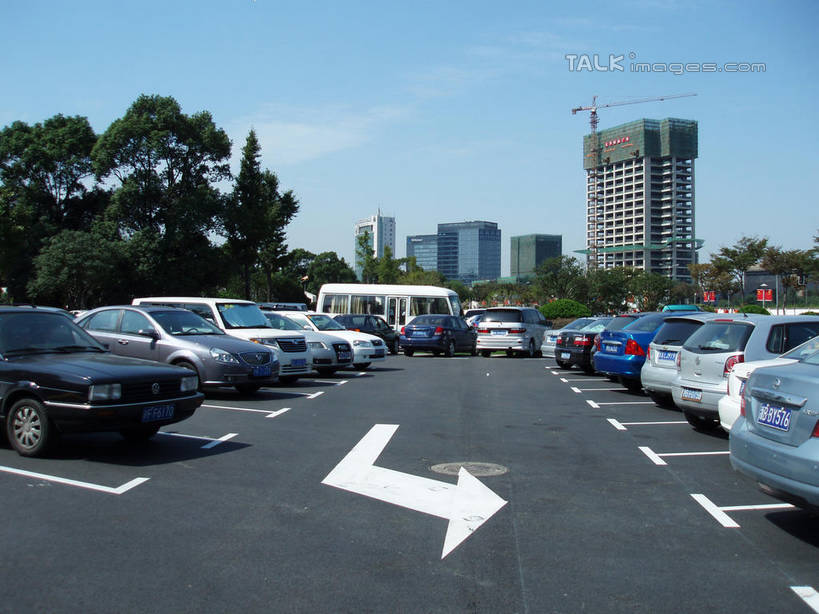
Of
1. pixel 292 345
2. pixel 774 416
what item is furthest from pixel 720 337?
pixel 292 345

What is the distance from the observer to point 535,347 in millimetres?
29125

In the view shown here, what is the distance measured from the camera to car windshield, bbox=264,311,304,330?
18.9m

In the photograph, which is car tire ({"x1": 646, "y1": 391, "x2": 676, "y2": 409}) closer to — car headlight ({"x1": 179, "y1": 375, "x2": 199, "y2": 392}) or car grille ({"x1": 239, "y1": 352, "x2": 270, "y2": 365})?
car grille ({"x1": 239, "y1": 352, "x2": 270, "y2": 365})

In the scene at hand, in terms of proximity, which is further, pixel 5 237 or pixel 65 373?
pixel 5 237

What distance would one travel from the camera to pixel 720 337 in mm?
10250

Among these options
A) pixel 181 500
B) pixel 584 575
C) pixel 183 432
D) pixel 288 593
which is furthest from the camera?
pixel 183 432

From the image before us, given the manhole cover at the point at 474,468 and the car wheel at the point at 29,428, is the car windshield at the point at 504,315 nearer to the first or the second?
the manhole cover at the point at 474,468

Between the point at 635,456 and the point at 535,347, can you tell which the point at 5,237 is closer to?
the point at 535,347

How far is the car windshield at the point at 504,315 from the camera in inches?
1102

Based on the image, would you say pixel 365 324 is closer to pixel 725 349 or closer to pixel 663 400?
pixel 663 400

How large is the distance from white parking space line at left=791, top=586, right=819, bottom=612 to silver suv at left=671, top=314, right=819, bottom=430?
17.9ft

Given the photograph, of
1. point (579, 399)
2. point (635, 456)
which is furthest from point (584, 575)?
point (579, 399)

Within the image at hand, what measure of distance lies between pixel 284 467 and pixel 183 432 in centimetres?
268

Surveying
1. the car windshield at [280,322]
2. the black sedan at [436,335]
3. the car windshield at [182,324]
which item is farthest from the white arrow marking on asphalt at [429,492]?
the black sedan at [436,335]
